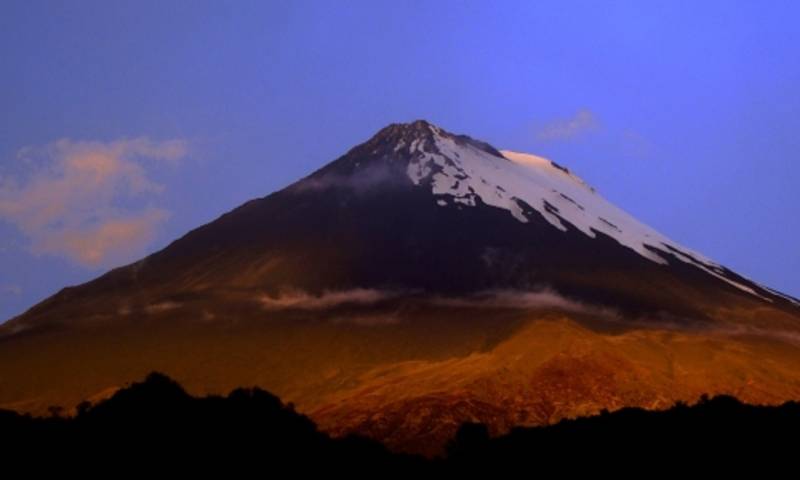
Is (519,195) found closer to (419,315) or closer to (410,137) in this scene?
(410,137)

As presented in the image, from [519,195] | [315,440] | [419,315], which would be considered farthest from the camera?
[519,195]

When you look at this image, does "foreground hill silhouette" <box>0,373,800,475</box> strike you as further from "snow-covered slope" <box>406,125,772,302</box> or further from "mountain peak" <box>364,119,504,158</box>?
"mountain peak" <box>364,119,504,158</box>

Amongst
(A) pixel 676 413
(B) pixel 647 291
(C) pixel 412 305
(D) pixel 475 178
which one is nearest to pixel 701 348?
(B) pixel 647 291

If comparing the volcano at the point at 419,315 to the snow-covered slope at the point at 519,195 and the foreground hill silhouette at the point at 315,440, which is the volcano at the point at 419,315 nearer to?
the snow-covered slope at the point at 519,195

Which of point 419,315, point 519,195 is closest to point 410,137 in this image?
point 519,195

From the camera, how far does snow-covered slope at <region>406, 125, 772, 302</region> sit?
541 ft

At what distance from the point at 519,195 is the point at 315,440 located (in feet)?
505

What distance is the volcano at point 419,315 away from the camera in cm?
10181

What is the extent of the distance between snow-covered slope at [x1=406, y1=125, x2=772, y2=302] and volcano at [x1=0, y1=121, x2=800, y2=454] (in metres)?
0.61

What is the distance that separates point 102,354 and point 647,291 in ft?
207

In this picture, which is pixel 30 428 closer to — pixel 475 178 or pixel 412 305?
Result: pixel 412 305

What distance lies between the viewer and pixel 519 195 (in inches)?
6860

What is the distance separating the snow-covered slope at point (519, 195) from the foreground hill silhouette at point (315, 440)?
131389 millimetres

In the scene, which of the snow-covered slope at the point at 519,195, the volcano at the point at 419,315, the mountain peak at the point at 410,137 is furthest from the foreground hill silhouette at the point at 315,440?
the mountain peak at the point at 410,137
